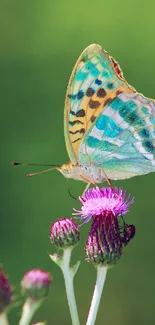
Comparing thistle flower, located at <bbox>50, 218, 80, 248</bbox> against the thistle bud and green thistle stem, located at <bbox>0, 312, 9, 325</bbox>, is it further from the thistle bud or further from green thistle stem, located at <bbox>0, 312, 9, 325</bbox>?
green thistle stem, located at <bbox>0, 312, 9, 325</bbox>

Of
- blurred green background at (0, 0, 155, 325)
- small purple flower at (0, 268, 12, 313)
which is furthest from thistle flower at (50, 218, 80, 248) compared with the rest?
blurred green background at (0, 0, 155, 325)

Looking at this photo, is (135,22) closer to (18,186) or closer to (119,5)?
(119,5)

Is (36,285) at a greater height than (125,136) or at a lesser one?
lesser

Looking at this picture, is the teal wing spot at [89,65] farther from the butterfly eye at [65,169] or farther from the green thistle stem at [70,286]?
the green thistle stem at [70,286]

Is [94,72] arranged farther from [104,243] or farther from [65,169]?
[104,243]

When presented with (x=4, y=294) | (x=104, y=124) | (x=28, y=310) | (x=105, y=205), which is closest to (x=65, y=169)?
(x=104, y=124)

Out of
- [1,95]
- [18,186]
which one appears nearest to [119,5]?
[1,95]
